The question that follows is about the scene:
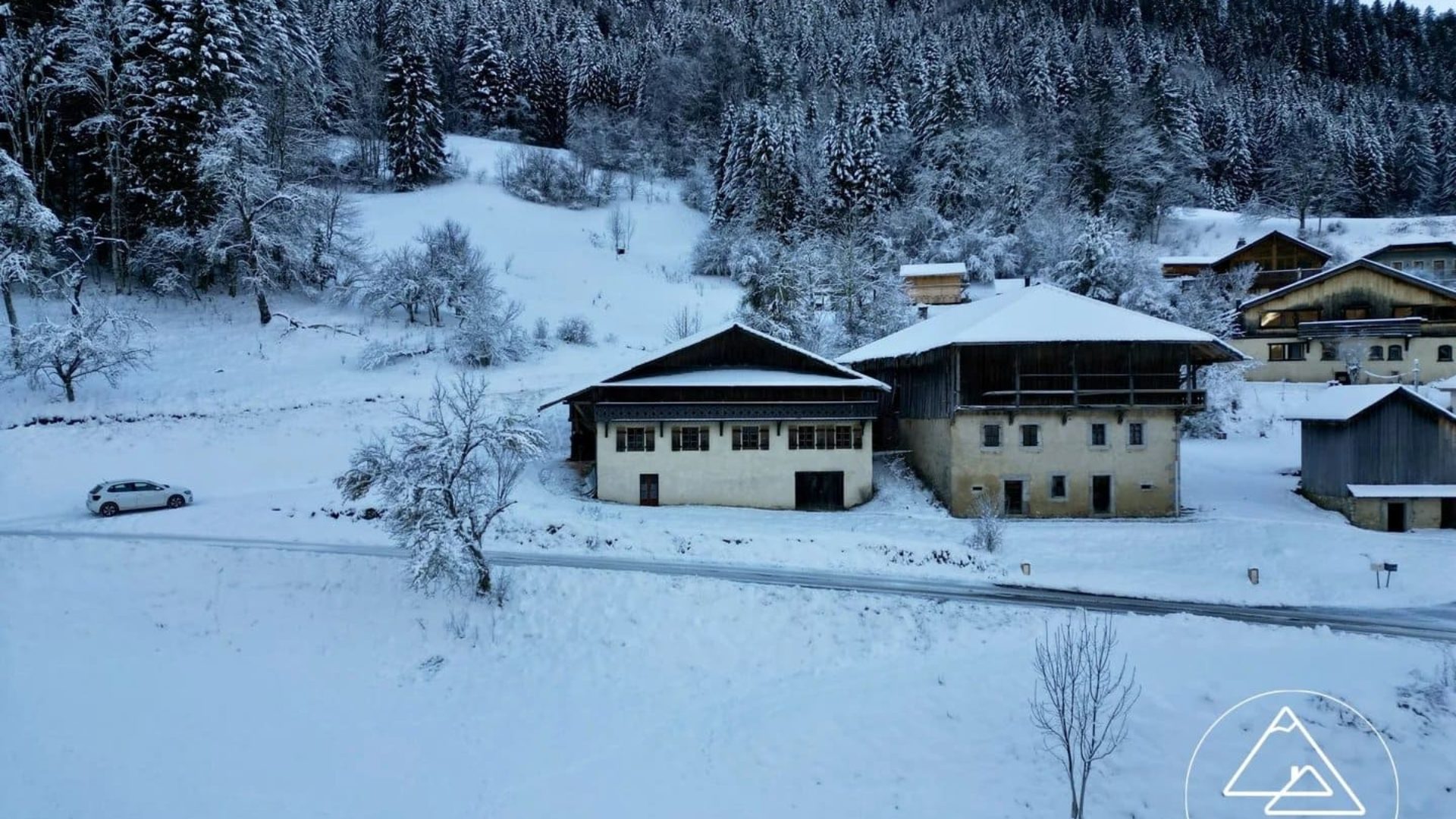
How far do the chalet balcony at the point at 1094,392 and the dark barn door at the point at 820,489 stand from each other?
619cm

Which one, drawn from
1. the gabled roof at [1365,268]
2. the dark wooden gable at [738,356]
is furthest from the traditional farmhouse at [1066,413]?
the gabled roof at [1365,268]

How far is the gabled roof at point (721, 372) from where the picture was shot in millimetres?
31516

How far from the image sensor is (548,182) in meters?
79.9

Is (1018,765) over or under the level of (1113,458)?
under

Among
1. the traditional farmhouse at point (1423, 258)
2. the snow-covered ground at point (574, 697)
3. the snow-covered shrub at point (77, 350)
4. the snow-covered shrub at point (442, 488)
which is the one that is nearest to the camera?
the snow-covered ground at point (574, 697)

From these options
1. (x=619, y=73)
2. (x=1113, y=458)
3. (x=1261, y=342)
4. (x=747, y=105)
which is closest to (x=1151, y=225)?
(x=1261, y=342)

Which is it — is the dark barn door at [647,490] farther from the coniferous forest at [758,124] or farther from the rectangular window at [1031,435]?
the coniferous forest at [758,124]

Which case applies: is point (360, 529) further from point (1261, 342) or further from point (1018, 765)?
point (1261, 342)

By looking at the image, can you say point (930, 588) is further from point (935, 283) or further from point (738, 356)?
point (935, 283)

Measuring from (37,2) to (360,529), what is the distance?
43909 millimetres

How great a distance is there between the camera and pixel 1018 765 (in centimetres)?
1420

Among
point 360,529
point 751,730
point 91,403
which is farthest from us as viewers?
point 91,403

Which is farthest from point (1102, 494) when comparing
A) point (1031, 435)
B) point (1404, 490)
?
point (1404, 490)

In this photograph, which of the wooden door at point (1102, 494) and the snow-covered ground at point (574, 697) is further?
the wooden door at point (1102, 494)
